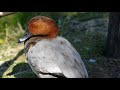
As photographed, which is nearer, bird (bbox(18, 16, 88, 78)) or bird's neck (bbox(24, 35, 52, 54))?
bird (bbox(18, 16, 88, 78))

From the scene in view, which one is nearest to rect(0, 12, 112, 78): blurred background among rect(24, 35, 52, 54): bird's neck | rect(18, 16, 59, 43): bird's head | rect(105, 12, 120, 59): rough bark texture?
rect(105, 12, 120, 59): rough bark texture

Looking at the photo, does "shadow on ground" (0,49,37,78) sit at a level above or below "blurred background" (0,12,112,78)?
below

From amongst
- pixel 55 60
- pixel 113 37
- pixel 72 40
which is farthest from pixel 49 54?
pixel 72 40

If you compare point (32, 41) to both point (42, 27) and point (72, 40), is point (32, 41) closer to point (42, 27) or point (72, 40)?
point (42, 27)

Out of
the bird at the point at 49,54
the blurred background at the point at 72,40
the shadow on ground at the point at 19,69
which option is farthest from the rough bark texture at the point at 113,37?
the bird at the point at 49,54

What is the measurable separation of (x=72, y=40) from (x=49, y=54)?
90.6 inches

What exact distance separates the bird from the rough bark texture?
1240 millimetres

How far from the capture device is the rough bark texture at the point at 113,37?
5.02m

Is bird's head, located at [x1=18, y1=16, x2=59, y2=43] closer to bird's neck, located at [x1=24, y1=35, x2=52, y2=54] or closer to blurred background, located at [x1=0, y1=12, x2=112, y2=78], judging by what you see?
bird's neck, located at [x1=24, y1=35, x2=52, y2=54]

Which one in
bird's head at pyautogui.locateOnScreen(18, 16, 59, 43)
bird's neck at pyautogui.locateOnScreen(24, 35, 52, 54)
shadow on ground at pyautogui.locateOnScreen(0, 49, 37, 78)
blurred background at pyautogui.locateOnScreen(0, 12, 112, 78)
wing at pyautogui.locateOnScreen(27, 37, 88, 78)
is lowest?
shadow on ground at pyautogui.locateOnScreen(0, 49, 37, 78)

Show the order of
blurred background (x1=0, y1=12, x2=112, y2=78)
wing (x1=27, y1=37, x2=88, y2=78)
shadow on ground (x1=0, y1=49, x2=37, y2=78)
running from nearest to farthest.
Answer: wing (x1=27, y1=37, x2=88, y2=78), shadow on ground (x1=0, y1=49, x2=37, y2=78), blurred background (x1=0, y1=12, x2=112, y2=78)

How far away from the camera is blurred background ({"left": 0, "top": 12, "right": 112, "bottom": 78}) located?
4.93 metres
